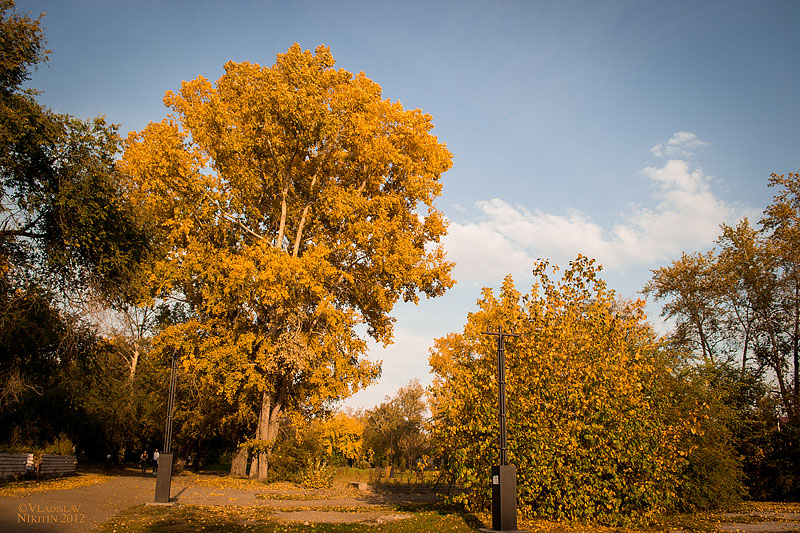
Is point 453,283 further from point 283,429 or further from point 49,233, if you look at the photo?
point 49,233

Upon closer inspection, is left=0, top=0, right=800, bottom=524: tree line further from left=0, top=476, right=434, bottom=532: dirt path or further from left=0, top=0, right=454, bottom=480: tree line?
left=0, top=476, right=434, bottom=532: dirt path

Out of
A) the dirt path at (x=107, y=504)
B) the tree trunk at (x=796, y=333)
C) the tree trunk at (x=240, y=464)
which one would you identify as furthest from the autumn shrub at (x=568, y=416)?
the tree trunk at (x=796, y=333)

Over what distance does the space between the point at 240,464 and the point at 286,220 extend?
11.2m

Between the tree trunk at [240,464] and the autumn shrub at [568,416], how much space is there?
13155 mm

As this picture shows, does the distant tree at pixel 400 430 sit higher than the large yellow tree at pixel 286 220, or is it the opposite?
the large yellow tree at pixel 286 220

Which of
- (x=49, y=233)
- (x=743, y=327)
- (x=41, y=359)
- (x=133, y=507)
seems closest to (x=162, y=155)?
(x=49, y=233)

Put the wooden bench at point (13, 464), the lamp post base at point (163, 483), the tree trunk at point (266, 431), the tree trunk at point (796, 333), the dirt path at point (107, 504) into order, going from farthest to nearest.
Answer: the tree trunk at point (796, 333) < the tree trunk at point (266, 431) < the wooden bench at point (13, 464) < the lamp post base at point (163, 483) < the dirt path at point (107, 504)

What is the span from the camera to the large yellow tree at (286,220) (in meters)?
19.2

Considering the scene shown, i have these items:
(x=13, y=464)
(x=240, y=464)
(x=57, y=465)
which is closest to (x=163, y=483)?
(x=13, y=464)

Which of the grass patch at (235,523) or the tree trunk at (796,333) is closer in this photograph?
the grass patch at (235,523)

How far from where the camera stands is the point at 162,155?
65.0ft

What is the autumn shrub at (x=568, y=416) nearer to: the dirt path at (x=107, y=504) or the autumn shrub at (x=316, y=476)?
the dirt path at (x=107, y=504)

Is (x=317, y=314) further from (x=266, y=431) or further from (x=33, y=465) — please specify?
(x=33, y=465)

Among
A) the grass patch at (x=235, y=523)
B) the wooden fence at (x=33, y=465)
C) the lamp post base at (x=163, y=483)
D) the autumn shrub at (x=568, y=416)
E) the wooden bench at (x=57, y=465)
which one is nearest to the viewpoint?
the grass patch at (x=235, y=523)
